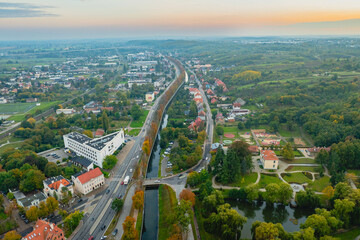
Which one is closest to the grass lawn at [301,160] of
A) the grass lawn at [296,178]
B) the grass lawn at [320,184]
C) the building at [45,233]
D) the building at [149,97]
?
the grass lawn at [296,178]

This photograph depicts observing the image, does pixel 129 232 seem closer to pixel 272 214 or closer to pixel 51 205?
pixel 51 205

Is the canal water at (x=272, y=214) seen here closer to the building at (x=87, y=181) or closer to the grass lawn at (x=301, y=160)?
the grass lawn at (x=301, y=160)

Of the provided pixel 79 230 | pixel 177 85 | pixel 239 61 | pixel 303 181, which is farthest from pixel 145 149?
pixel 239 61

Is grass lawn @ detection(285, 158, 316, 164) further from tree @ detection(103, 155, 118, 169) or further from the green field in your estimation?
the green field

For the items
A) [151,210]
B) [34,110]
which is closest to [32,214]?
[151,210]

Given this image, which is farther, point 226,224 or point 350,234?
point 350,234

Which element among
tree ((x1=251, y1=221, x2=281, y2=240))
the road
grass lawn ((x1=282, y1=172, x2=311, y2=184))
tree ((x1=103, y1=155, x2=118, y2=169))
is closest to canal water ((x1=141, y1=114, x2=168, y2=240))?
the road
